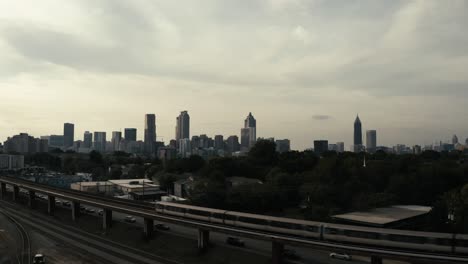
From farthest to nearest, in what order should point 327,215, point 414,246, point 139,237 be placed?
point 327,215
point 139,237
point 414,246

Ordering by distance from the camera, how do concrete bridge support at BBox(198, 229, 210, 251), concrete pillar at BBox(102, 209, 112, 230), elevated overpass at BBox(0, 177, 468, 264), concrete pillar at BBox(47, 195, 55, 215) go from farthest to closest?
concrete pillar at BBox(47, 195, 55, 215), concrete pillar at BBox(102, 209, 112, 230), concrete bridge support at BBox(198, 229, 210, 251), elevated overpass at BBox(0, 177, 468, 264)

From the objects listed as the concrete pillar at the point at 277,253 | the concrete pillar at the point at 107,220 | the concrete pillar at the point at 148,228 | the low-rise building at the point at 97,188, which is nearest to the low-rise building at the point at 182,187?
the low-rise building at the point at 97,188

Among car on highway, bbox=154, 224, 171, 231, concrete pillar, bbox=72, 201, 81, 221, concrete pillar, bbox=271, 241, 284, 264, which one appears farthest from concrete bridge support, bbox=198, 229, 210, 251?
concrete pillar, bbox=72, 201, 81, 221

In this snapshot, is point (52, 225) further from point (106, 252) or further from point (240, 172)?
point (240, 172)

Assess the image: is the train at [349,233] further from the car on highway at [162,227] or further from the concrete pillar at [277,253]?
the car on highway at [162,227]

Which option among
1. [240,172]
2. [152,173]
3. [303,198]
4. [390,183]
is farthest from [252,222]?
[152,173]

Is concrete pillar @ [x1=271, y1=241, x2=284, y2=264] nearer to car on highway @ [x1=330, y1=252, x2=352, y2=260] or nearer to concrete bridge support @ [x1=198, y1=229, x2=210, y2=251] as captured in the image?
car on highway @ [x1=330, y1=252, x2=352, y2=260]

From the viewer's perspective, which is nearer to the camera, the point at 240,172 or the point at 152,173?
the point at 240,172
